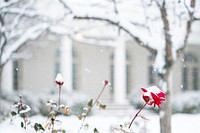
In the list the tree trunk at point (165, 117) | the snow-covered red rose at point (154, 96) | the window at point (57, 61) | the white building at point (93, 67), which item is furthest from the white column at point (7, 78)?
the snow-covered red rose at point (154, 96)

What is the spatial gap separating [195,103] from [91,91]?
20.9ft

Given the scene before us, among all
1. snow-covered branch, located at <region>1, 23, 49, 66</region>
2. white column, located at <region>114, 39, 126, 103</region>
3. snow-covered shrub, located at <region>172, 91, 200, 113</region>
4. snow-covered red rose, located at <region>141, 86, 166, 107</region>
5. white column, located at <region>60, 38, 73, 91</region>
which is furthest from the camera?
white column, located at <region>114, 39, 126, 103</region>

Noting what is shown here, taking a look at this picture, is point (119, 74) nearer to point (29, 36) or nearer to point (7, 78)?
point (7, 78)

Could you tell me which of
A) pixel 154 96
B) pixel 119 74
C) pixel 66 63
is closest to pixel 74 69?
pixel 119 74

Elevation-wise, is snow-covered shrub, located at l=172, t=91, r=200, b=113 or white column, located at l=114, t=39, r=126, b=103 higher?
white column, located at l=114, t=39, r=126, b=103

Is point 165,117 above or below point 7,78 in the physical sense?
below

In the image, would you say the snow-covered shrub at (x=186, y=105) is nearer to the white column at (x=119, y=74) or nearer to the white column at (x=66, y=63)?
the white column at (x=119, y=74)

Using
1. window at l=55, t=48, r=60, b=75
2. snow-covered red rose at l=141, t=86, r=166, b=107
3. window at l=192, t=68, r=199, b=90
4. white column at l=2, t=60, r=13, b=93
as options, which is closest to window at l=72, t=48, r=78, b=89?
window at l=55, t=48, r=60, b=75

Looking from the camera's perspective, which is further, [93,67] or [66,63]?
[93,67]

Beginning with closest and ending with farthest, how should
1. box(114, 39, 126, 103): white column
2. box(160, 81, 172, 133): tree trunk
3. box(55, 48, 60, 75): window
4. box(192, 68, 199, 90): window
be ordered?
box(160, 81, 172, 133): tree trunk, box(114, 39, 126, 103): white column, box(55, 48, 60, 75): window, box(192, 68, 199, 90): window

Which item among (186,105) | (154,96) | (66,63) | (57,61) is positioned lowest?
(186,105)

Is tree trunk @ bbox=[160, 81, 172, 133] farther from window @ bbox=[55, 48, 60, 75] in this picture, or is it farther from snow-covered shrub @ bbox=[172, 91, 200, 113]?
window @ bbox=[55, 48, 60, 75]

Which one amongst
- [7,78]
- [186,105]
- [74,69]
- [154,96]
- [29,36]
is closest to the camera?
[154,96]

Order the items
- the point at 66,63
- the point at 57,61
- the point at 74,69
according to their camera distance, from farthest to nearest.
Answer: the point at 74,69, the point at 57,61, the point at 66,63
